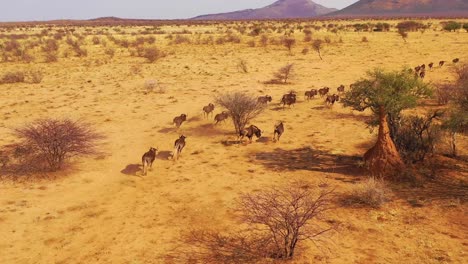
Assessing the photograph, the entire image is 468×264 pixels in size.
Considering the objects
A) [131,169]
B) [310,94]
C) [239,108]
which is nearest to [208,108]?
[239,108]

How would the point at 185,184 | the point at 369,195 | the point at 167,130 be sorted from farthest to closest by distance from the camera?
the point at 167,130, the point at 185,184, the point at 369,195

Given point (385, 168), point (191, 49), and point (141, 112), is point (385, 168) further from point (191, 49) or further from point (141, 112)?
point (191, 49)

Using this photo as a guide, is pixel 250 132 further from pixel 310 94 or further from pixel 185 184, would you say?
pixel 310 94

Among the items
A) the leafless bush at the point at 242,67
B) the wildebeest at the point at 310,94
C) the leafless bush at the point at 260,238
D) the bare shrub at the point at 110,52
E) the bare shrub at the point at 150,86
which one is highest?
the bare shrub at the point at 110,52

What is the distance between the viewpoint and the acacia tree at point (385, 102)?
12164mm

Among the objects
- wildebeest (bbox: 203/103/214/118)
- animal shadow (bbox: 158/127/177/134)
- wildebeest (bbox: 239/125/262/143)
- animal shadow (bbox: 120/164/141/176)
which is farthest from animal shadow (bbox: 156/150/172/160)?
wildebeest (bbox: 203/103/214/118)

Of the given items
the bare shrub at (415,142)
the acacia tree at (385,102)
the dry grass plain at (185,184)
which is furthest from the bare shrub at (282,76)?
the bare shrub at (415,142)

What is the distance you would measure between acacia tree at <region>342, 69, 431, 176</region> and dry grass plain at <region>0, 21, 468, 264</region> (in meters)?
0.69

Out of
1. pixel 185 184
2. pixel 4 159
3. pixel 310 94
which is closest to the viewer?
pixel 185 184

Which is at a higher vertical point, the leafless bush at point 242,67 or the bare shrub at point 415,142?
the leafless bush at point 242,67

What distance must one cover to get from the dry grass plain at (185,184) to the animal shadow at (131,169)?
0.04m

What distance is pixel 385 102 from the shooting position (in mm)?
12508

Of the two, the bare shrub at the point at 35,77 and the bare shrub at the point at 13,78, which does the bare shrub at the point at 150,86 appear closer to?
the bare shrub at the point at 35,77

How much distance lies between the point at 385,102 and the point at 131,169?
8.51 m
